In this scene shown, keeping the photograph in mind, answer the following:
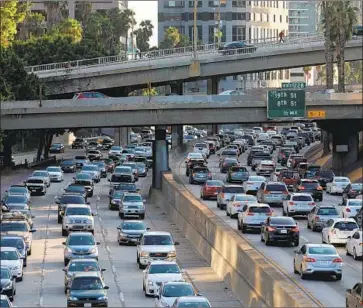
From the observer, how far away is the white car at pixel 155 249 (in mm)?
56906

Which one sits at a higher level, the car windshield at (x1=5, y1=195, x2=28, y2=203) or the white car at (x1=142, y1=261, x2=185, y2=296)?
the white car at (x1=142, y1=261, x2=185, y2=296)

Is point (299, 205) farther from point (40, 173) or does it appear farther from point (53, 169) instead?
point (53, 169)

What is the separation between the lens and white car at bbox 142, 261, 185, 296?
48.3 meters

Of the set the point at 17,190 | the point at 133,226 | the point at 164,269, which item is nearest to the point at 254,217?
the point at 133,226

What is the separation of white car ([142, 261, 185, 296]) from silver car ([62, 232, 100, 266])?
812cm

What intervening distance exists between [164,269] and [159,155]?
5187cm

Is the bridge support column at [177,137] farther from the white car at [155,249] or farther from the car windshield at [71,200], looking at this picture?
the white car at [155,249]

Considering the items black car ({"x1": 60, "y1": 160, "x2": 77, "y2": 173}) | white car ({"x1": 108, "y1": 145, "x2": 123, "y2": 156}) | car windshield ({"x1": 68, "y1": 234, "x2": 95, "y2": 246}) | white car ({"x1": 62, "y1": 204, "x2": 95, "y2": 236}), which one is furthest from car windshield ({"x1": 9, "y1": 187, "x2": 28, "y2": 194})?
white car ({"x1": 108, "y1": 145, "x2": 123, "y2": 156})

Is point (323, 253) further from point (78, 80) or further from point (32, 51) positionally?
point (32, 51)

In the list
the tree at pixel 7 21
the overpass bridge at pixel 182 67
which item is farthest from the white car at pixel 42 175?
the tree at pixel 7 21

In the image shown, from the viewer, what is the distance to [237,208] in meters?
73.3

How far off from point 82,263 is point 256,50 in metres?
101

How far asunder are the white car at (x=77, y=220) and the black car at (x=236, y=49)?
7634cm

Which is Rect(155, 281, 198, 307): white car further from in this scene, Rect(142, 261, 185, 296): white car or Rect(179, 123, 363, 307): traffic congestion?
Rect(142, 261, 185, 296): white car
